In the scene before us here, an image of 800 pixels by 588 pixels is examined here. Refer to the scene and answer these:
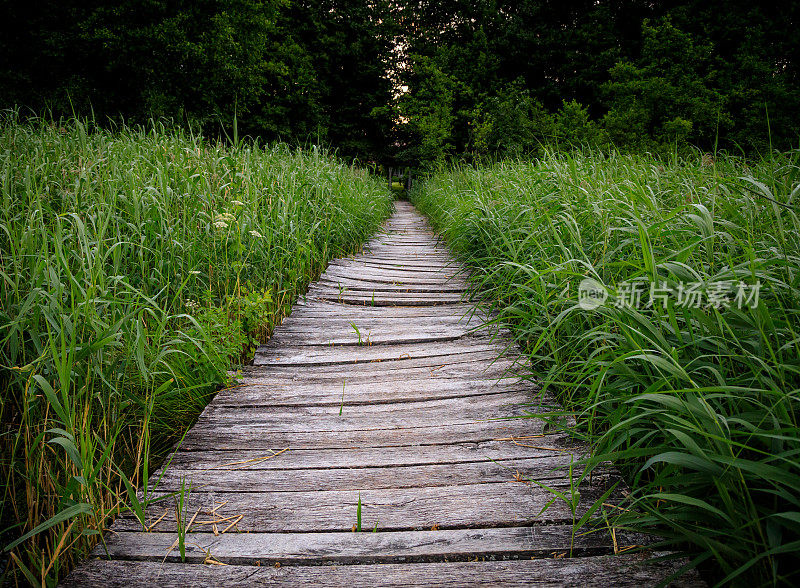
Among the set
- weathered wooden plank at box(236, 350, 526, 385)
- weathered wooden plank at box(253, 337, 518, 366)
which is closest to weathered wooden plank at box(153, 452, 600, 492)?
weathered wooden plank at box(236, 350, 526, 385)

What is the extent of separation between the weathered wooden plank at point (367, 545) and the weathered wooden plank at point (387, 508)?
0.03 metres

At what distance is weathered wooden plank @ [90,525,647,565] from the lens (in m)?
1.08

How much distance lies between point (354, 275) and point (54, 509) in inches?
113

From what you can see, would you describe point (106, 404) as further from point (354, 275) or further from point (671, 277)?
point (354, 275)

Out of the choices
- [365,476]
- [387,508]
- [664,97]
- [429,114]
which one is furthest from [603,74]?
[387,508]

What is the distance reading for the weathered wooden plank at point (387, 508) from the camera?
3.91ft

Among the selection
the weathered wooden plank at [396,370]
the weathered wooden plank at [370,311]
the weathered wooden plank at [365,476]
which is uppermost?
the weathered wooden plank at [370,311]

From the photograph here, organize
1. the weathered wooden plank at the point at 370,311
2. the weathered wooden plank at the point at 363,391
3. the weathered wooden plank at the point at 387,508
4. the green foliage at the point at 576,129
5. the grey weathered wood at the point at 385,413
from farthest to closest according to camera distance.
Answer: the green foliage at the point at 576,129 → the weathered wooden plank at the point at 370,311 → the weathered wooden plank at the point at 363,391 → the grey weathered wood at the point at 385,413 → the weathered wooden plank at the point at 387,508

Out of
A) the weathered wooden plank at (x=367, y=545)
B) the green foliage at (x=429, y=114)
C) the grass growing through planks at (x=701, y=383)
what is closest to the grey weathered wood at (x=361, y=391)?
the grass growing through planks at (x=701, y=383)

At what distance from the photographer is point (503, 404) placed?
1805 millimetres

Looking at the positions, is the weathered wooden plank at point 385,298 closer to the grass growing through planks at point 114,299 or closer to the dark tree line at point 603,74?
the grass growing through planks at point 114,299

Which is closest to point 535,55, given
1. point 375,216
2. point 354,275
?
point 375,216

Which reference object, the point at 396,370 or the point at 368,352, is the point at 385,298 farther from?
the point at 396,370

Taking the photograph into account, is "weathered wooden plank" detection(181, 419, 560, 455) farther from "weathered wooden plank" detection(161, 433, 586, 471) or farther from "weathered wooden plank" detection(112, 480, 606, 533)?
"weathered wooden plank" detection(112, 480, 606, 533)
